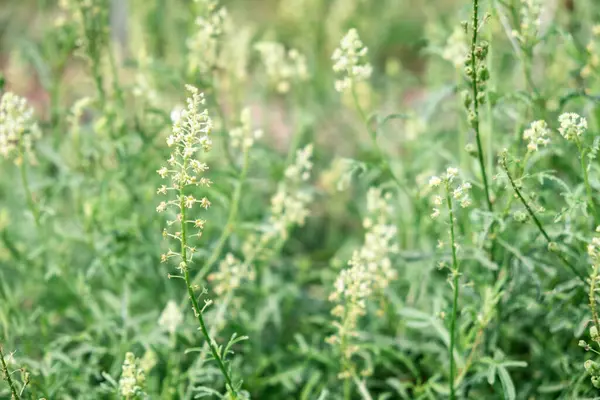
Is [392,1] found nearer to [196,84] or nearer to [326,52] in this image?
[326,52]

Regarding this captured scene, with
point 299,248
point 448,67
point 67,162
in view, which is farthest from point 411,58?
point 67,162

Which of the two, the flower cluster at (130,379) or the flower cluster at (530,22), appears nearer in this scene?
the flower cluster at (130,379)

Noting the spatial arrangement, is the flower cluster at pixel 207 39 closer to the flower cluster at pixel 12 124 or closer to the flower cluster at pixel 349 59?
the flower cluster at pixel 349 59

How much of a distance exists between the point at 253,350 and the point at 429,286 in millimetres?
952

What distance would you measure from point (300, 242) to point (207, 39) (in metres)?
1.72

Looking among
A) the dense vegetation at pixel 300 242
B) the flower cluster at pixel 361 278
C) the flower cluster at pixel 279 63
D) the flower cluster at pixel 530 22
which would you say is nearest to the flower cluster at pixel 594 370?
the dense vegetation at pixel 300 242

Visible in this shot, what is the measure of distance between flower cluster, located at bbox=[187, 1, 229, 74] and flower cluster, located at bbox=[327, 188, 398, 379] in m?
Answer: 1.02

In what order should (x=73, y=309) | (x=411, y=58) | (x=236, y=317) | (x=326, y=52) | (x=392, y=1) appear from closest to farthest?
(x=236, y=317), (x=73, y=309), (x=392, y=1), (x=326, y=52), (x=411, y=58)

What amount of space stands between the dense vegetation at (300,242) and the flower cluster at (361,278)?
0.04 ft

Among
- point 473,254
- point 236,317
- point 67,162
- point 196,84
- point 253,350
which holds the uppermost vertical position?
point 196,84

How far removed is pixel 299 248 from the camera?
420 cm

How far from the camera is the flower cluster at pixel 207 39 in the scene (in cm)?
288

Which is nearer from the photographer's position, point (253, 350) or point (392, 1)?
point (253, 350)

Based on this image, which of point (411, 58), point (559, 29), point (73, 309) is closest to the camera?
point (559, 29)
